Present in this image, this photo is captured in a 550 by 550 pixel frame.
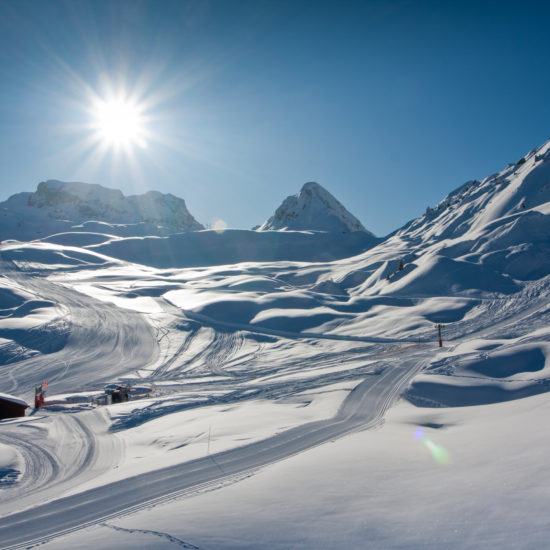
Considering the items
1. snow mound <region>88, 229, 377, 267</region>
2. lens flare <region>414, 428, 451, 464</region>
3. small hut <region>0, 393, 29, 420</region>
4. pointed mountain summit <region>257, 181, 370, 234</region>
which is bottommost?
lens flare <region>414, 428, 451, 464</region>

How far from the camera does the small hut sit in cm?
1997

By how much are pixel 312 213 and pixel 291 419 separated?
484 ft

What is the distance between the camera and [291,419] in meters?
14.5

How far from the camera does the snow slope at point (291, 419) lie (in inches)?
262

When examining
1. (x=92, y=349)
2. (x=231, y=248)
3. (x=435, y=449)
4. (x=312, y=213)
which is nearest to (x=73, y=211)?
(x=312, y=213)

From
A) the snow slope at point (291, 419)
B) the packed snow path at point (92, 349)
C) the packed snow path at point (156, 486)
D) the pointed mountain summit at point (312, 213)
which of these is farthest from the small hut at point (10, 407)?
the pointed mountain summit at point (312, 213)

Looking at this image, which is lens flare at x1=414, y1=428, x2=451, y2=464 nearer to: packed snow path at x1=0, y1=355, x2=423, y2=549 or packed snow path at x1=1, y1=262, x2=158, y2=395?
packed snow path at x1=0, y1=355, x2=423, y2=549

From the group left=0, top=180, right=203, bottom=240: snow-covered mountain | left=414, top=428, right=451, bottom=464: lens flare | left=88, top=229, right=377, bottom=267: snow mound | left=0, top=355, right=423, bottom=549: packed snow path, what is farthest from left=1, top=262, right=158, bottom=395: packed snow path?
left=0, top=180, right=203, bottom=240: snow-covered mountain

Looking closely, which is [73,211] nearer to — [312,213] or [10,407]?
[312,213]

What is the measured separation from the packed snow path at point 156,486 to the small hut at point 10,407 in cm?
1336

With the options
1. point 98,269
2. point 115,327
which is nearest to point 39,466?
point 115,327

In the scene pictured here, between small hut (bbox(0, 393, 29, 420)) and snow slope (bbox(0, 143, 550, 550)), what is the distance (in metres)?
0.83

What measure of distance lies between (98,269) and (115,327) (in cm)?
4964

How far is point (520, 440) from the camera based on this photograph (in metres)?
9.54
